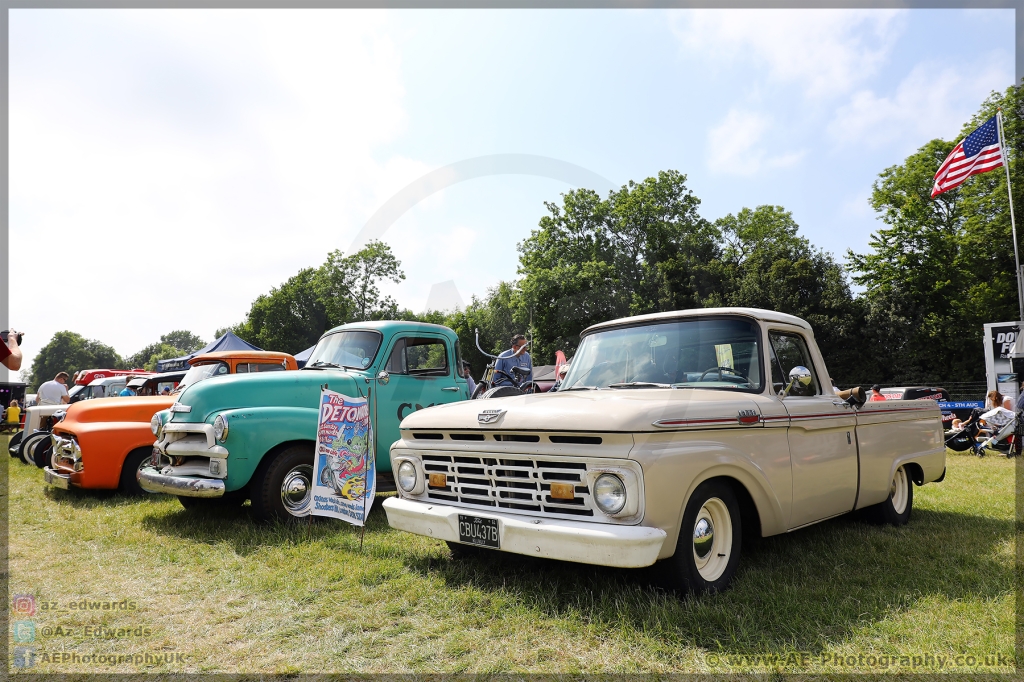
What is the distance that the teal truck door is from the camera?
6973mm

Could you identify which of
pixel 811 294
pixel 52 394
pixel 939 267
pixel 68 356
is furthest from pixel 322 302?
pixel 68 356

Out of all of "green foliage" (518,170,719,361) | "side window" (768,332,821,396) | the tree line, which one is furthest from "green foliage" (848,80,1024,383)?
"side window" (768,332,821,396)

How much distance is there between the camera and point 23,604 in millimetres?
4066

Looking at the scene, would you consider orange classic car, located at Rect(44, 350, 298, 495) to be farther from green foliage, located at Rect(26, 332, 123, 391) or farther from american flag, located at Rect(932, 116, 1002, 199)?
green foliage, located at Rect(26, 332, 123, 391)

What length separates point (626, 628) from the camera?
11.1ft

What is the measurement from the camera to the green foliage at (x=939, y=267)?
27453 millimetres

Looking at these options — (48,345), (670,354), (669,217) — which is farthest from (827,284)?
(48,345)

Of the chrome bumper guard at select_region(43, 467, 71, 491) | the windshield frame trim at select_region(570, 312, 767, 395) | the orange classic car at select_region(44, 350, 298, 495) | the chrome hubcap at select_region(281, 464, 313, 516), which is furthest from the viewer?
the chrome bumper guard at select_region(43, 467, 71, 491)

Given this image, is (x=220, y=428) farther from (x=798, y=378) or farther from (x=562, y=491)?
(x=798, y=378)

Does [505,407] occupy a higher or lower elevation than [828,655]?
higher

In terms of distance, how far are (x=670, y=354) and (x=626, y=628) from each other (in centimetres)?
205

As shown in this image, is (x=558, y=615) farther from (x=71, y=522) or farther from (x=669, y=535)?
(x=71, y=522)

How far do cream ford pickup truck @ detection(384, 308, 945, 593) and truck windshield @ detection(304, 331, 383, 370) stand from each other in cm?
247

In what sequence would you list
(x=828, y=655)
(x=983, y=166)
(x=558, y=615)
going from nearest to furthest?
(x=828, y=655), (x=558, y=615), (x=983, y=166)
